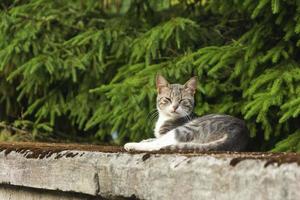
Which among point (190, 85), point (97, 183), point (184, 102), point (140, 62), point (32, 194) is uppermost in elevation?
point (140, 62)

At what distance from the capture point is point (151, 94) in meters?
5.44

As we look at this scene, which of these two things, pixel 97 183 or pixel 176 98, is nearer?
pixel 97 183

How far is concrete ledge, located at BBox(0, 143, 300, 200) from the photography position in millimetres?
2273

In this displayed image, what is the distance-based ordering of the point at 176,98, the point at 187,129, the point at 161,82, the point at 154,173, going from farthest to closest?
the point at 161,82 < the point at 176,98 < the point at 187,129 < the point at 154,173

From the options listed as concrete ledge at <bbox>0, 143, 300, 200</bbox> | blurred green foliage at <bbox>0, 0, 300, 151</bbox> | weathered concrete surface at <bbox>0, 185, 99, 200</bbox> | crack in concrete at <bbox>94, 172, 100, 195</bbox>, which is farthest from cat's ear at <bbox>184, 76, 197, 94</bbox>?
crack in concrete at <bbox>94, 172, 100, 195</bbox>

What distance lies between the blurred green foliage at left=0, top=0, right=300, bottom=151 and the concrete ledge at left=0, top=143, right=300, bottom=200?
149 cm

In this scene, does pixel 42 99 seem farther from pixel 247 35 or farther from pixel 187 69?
pixel 247 35

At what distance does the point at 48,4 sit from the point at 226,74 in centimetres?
247

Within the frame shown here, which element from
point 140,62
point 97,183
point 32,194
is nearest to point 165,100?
point 32,194

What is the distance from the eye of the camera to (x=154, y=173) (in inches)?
112

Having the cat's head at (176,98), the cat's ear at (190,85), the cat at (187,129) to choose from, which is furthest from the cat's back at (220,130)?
the cat's ear at (190,85)

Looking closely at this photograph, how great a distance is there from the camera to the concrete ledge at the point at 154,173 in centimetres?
227

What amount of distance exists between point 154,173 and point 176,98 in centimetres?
158

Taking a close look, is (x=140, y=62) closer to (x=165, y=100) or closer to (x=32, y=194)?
(x=165, y=100)
